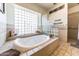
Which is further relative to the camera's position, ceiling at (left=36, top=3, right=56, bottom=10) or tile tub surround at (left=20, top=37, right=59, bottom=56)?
ceiling at (left=36, top=3, right=56, bottom=10)

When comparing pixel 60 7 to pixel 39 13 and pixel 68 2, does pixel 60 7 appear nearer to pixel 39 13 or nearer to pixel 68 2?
pixel 68 2

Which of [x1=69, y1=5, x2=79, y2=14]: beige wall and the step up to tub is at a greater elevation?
[x1=69, y1=5, x2=79, y2=14]: beige wall

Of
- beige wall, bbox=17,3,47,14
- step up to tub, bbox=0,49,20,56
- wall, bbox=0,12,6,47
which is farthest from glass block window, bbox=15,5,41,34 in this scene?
step up to tub, bbox=0,49,20,56

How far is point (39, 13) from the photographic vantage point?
118 centimetres

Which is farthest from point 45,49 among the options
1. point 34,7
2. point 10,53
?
point 34,7

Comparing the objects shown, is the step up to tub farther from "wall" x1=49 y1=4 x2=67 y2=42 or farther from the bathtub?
"wall" x1=49 y1=4 x2=67 y2=42

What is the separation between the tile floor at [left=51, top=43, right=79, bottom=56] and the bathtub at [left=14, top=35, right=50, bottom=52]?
0.23 m

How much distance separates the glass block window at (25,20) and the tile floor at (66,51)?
46cm

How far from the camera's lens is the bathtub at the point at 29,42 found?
1.04 meters

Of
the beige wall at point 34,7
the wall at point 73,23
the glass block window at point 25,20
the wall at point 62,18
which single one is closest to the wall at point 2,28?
the glass block window at point 25,20

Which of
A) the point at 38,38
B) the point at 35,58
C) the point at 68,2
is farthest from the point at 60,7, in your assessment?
the point at 35,58

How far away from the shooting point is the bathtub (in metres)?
1.04

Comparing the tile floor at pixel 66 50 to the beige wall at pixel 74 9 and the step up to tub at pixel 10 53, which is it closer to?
the step up to tub at pixel 10 53

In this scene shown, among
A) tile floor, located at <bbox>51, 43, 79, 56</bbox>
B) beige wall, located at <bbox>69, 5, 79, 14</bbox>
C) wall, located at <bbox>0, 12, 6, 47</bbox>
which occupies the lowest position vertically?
tile floor, located at <bbox>51, 43, 79, 56</bbox>
